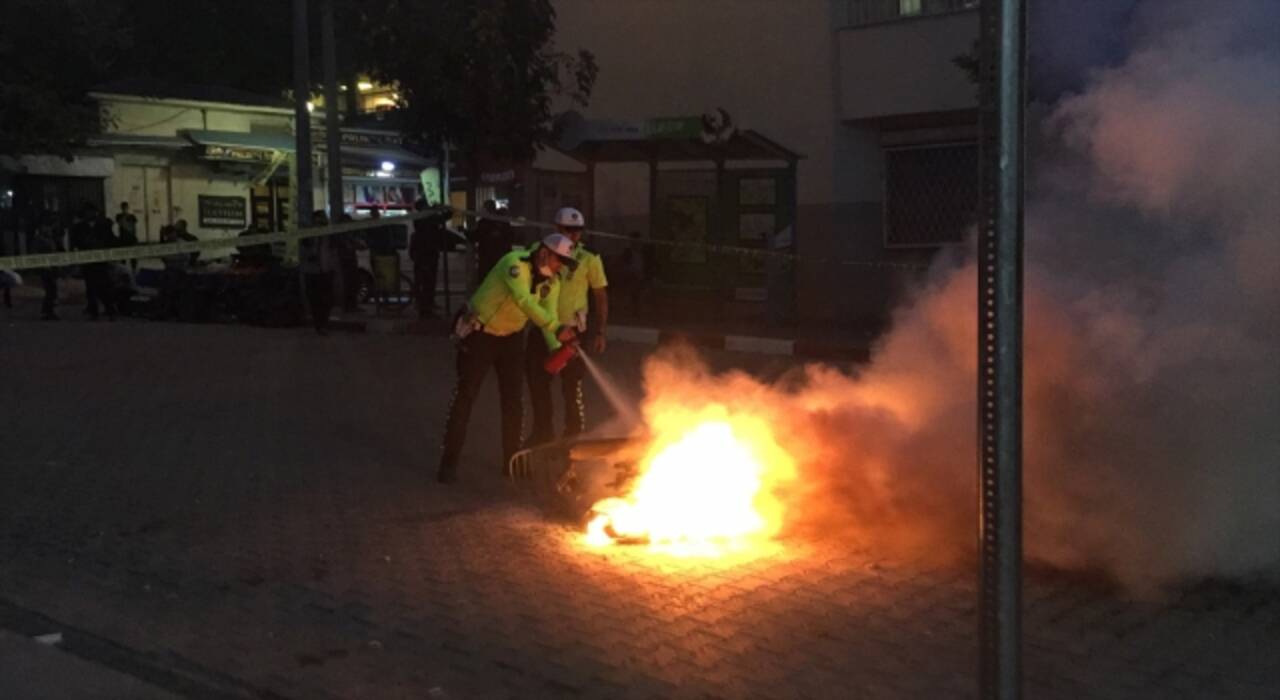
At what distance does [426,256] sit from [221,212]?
16.6 m

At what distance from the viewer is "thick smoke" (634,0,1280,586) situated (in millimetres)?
5719

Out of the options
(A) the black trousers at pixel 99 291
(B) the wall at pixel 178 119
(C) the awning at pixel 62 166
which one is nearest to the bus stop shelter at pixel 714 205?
(A) the black trousers at pixel 99 291

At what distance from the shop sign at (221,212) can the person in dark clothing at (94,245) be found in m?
13.2

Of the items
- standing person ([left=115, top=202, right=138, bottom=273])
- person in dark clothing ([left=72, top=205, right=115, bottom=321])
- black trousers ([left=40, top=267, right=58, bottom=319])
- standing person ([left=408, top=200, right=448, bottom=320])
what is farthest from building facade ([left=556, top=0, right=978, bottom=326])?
black trousers ([left=40, top=267, right=58, bottom=319])

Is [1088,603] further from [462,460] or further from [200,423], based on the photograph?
[200,423]

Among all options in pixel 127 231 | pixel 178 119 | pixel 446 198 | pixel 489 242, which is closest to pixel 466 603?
pixel 489 242

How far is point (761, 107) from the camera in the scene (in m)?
19.2

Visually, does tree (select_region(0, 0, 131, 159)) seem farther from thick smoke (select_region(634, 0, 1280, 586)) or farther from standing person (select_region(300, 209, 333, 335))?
thick smoke (select_region(634, 0, 1280, 586))

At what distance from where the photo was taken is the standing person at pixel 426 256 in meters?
18.4

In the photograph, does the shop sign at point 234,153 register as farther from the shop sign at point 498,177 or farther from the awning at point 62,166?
the shop sign at point 498,177

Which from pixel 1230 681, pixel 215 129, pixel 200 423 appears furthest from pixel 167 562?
pixel 215 129

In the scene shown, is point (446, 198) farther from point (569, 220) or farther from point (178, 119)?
point (569, 220)

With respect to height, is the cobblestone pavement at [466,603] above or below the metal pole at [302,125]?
below

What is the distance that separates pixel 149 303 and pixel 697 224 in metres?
8.86
